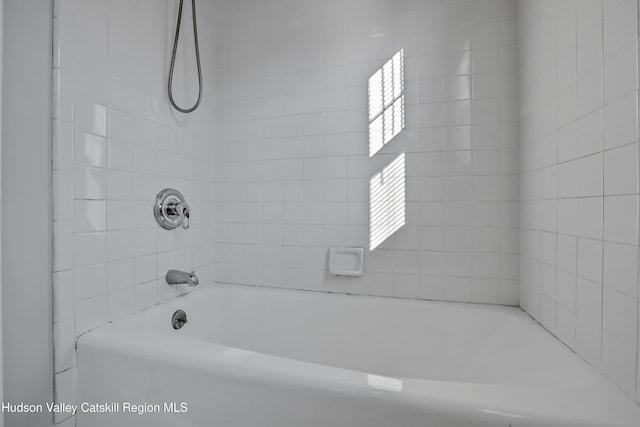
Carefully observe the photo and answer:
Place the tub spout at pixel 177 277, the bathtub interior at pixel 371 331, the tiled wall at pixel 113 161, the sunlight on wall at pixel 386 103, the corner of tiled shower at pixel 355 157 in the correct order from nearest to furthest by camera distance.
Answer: the corner of tiled shower at pixel 355 157, the tiled wall at pixel 113 161, the bathtub interior at pixel 371 331, the tub spout at pixel 177 277, the sunlight on wall at pixel 386 103

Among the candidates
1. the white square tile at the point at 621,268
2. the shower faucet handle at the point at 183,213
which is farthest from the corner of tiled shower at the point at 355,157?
the shower faucet handle at the point at 183,213

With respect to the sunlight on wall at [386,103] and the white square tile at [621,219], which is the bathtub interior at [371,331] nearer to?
the white square tile at [621,219]

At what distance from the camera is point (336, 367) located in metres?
1.08

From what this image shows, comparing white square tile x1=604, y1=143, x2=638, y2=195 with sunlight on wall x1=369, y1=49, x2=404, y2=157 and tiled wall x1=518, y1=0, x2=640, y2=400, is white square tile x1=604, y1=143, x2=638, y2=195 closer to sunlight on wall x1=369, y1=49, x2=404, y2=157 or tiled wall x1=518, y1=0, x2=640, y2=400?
tiled wall x1=518, y1=0, x2=640, y2=400

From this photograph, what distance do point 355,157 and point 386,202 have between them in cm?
27

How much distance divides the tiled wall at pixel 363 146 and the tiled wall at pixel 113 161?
0.29 meters

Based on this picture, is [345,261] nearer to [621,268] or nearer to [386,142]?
[386,142]

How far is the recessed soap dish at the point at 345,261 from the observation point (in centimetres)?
156

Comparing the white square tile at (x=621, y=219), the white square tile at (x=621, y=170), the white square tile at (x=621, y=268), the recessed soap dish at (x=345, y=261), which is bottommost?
the recessed soap dish at (x=345, y=261)

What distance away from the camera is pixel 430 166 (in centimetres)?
147

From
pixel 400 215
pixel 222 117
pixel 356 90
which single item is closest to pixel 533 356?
pixel 400 215

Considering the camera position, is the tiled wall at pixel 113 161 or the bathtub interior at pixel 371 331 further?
the bathtub interior at pixel 371 331

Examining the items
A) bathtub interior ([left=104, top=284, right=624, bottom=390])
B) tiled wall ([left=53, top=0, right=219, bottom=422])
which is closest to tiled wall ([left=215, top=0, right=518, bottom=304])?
bathtub interior ([left=104, top=284, right=624, bottom=390])

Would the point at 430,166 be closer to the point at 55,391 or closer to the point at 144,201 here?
the point at 144,201
